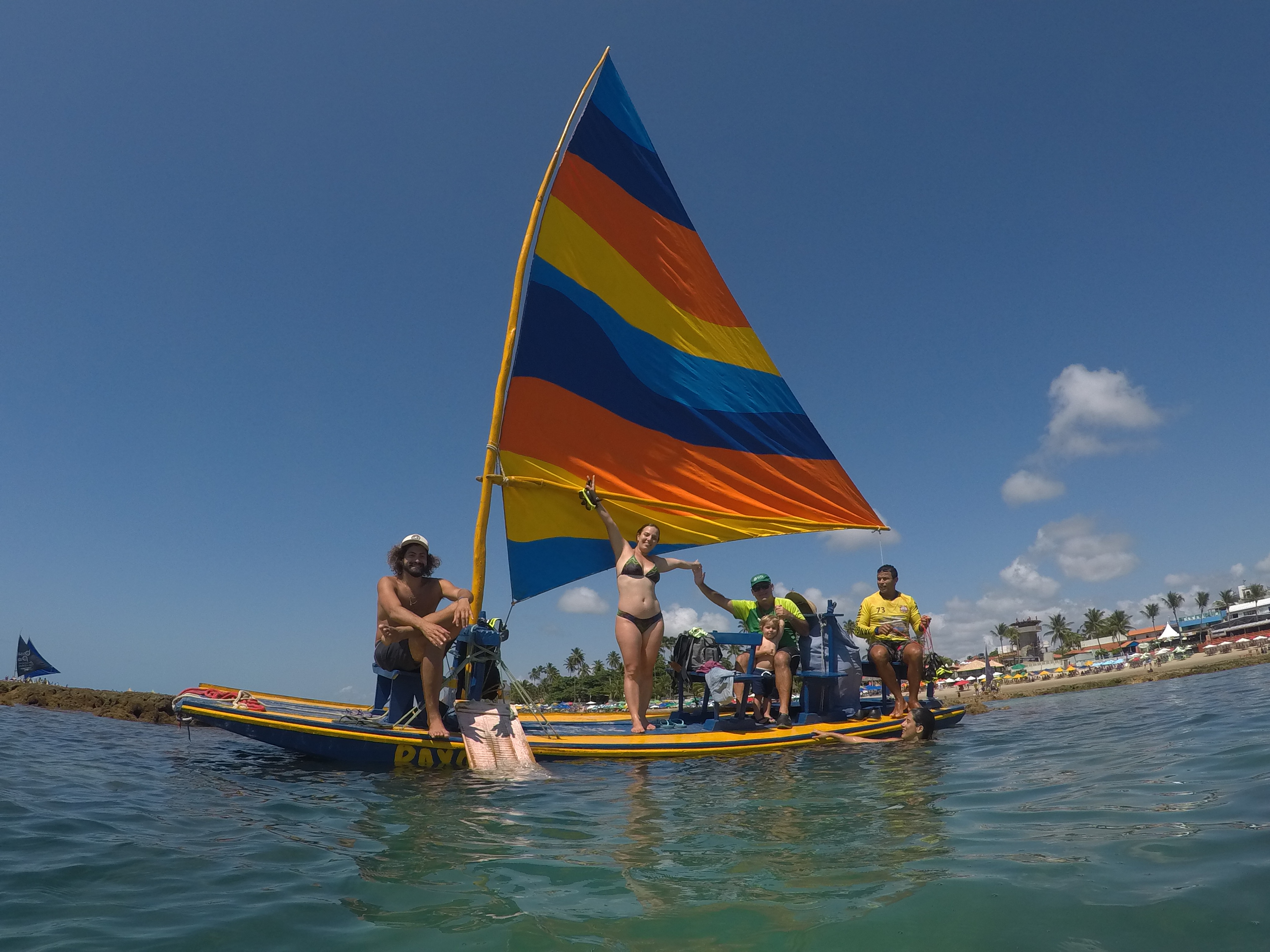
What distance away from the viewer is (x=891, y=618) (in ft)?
27.2

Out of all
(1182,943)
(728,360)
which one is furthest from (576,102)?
(1182,943)

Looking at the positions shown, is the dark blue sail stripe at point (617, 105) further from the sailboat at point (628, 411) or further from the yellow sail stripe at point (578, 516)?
the yellow sail stripe at point (578, 516)

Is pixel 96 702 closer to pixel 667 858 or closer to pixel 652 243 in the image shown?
pixel 652 243

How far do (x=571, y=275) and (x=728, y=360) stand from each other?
281 cm

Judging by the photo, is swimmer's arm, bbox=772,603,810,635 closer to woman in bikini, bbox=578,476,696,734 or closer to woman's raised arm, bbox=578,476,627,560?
woman in bikini, bbox=578,476,696,734

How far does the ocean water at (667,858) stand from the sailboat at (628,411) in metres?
2.29

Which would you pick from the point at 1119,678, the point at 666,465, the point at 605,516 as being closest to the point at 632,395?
the point at 666,465

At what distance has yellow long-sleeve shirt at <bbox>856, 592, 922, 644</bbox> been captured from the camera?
325 inches

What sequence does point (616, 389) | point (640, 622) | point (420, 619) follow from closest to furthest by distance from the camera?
point (420, 619)
point (640, 622)
point (616, 389)

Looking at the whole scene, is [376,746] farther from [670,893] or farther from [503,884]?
[670,893]

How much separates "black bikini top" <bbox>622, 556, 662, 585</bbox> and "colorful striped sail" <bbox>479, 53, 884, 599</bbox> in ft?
4.88

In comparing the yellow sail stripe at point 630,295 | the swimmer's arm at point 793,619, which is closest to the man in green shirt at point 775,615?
the swimmer's arm at point 793,619

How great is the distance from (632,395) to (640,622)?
3.68 meters

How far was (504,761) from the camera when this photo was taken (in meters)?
6.05
